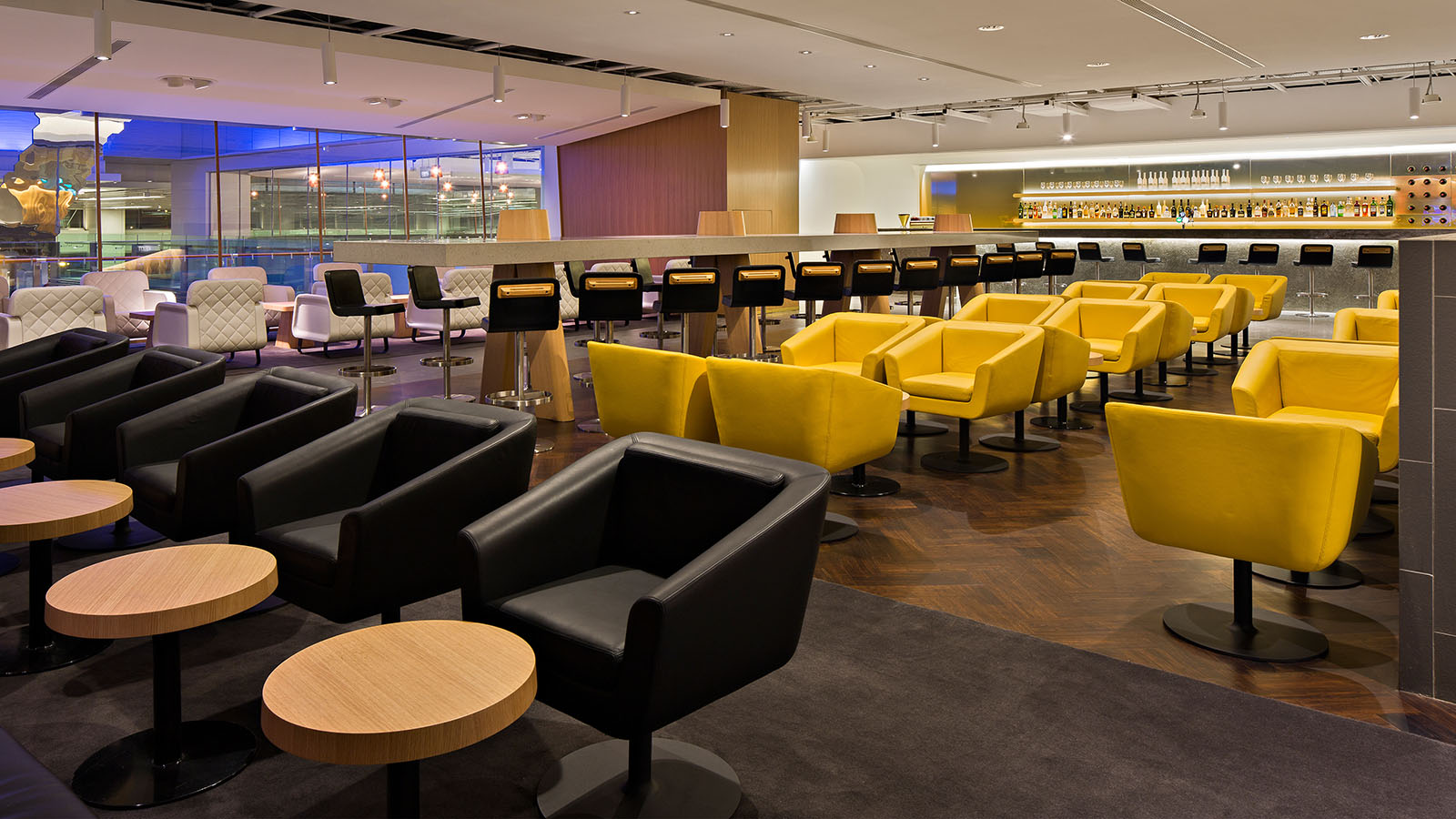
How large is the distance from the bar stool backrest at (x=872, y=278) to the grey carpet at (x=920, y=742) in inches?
233

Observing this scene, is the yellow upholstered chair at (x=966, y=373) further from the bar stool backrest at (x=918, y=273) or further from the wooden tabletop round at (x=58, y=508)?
the wooden tabletop round at (x=58, y=508)

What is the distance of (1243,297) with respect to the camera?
32.1ft

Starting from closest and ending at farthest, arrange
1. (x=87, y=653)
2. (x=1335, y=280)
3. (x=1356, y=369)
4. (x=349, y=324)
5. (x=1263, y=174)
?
(x=87, y=653), (x=1356, y=369), (x=349, y=324), (x=1335, y=280), (x=1263, y=174)

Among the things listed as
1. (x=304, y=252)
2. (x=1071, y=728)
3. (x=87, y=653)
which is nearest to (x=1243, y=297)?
(x=1071, y=728)

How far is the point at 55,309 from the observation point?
9.24 meters

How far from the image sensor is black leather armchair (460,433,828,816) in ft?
7.58

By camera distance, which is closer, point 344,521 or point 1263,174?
point 344,521

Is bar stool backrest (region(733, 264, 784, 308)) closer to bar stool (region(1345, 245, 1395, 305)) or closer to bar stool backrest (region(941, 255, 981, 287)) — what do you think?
bar stool backrest (region(941, 255, 981, 287))

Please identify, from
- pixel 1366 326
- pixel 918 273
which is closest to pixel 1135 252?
pixel 918 273

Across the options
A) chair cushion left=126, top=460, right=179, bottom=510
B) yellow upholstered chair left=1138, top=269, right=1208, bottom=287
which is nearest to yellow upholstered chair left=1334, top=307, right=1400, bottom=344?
yellow upholstered chair left=1138, top=269, right=1208, bottom=287

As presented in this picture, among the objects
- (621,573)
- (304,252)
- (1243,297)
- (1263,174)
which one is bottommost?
(621,573)

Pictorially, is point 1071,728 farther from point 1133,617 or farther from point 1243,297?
point 1243,297

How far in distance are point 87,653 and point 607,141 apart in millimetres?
13364

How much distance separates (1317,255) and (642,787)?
12.9 metres
